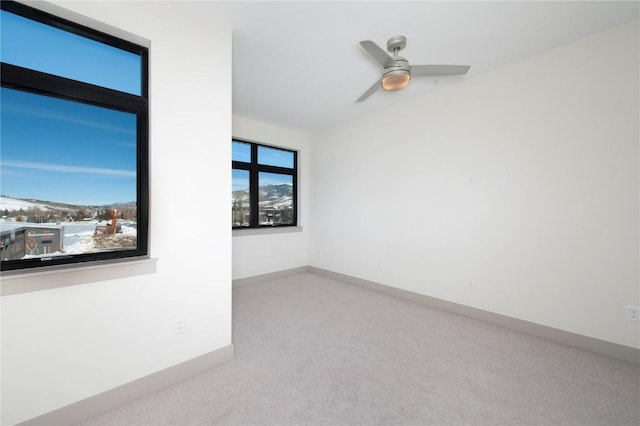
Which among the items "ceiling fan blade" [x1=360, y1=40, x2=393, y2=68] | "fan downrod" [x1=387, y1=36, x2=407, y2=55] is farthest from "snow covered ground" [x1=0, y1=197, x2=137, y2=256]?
"fan downrod" [x1=387, y1=36, x2=407, y2=55]

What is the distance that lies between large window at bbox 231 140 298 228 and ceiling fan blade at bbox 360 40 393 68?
292 centimetres

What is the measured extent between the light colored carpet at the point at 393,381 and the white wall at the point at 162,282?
305 millimetres

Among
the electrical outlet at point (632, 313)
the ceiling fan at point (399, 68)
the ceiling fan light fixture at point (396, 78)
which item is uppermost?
the ceiling fan at point (399, 68)

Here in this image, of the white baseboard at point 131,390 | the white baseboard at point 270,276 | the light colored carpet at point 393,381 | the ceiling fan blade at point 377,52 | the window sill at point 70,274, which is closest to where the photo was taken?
the window sill at point 70,274

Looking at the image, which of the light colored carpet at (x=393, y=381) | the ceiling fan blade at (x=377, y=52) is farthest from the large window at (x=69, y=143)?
the ceiling fan blade at (x=377, y=52)

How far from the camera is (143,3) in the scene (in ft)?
5.52

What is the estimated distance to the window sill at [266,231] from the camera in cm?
417

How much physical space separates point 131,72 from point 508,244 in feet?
12.3

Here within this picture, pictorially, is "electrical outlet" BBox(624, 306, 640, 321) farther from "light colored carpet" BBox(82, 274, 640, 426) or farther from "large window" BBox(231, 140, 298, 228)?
"large window" BBox(231, 140, 298, 228)

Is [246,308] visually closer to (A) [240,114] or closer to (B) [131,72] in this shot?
(B) [131,72]

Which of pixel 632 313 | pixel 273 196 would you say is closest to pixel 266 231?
pixel 273 196

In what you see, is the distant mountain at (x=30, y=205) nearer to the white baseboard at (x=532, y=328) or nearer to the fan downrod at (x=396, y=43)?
the fan downrod at (x=396, y=43)

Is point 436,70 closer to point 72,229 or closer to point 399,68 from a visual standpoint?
point 399,68

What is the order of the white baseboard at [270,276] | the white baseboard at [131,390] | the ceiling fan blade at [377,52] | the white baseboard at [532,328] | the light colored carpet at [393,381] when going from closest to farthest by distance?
the white baseboard at [131,390], the light colored carpet at [393,381], the ceiling fan blade at [377,52], the white baseboard at [532,328], the white baseboard at [270,276]
